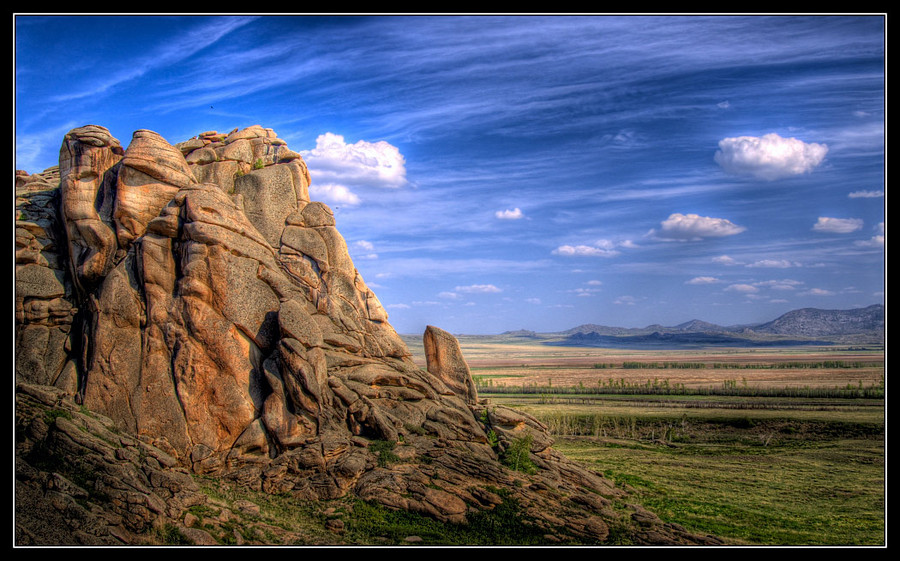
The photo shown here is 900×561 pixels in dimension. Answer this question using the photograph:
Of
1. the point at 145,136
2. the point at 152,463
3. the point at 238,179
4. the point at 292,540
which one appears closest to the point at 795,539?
the point at 292,540

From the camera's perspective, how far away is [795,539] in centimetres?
3372

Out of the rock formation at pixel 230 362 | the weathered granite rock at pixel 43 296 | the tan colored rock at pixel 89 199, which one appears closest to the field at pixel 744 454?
the rock formation at pixel 230 362

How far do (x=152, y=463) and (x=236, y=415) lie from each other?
455 cm

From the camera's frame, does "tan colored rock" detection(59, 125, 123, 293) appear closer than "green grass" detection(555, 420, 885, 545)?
Yes

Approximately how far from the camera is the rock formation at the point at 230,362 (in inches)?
1235

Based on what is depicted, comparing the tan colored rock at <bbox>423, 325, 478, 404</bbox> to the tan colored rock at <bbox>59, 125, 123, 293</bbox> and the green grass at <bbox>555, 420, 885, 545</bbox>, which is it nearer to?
the green grass at <bbox>555, 420, 885, 545</bbox>

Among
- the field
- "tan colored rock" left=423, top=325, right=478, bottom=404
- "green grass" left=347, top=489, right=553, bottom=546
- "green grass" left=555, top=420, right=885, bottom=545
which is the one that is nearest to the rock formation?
"green grass" left=347, top=489, right=553, bottom=546

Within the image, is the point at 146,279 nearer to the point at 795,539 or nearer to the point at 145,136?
the point at 145,136

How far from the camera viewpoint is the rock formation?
3138 centimetres

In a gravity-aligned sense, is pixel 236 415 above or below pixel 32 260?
below

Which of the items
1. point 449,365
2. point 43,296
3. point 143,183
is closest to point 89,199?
point 143,183

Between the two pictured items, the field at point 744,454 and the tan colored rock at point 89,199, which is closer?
the tan colored rock at point 89,199

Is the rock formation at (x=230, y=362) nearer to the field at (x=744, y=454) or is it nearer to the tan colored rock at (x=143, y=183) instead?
the tan colored rock at (x=143, y=183)

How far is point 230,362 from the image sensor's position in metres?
33.3
